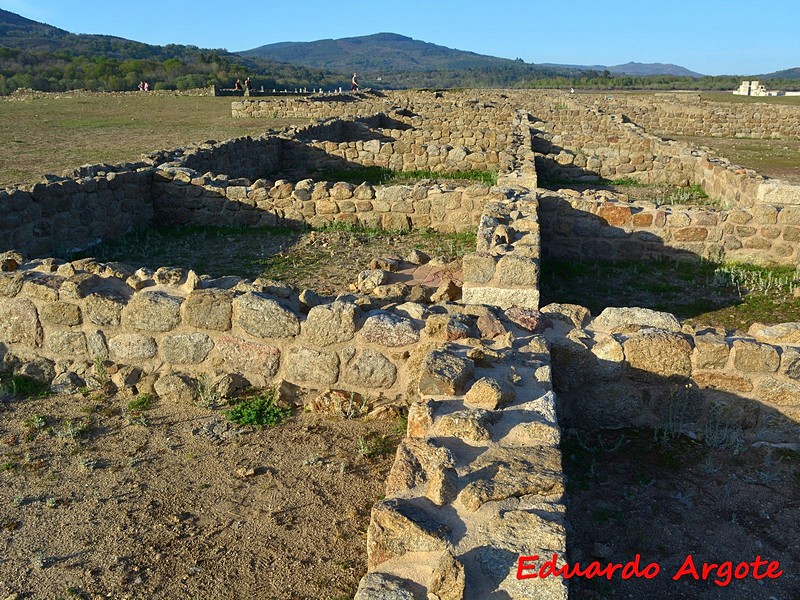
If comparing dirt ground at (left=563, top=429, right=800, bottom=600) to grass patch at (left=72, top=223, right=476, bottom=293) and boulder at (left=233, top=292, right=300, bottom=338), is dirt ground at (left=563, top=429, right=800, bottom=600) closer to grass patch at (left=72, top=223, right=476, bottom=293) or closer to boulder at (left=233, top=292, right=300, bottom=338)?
boulder at (left=233, top=292, right=300, bottom=338)

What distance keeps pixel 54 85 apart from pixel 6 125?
33.2 m

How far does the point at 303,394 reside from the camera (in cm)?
459

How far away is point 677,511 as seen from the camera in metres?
3.71

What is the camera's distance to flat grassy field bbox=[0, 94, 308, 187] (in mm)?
15812

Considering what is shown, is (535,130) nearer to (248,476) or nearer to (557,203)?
(557,203)

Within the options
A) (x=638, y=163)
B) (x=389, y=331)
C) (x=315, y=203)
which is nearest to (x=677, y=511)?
(x=389, y=331)

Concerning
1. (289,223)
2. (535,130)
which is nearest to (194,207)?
(289,223)

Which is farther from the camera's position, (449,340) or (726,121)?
(726,121)

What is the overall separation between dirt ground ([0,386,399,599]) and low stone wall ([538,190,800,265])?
18.6 feet

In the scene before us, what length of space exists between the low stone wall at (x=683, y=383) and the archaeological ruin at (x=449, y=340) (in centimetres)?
1

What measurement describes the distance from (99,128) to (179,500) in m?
22.9

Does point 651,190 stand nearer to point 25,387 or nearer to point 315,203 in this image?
point 315,203

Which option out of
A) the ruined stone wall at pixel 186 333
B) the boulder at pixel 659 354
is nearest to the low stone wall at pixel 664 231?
the boulder at pixel 659 354

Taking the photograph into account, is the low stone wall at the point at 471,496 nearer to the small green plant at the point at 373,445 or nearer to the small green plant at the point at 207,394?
the small green plant at the point at 373,445
